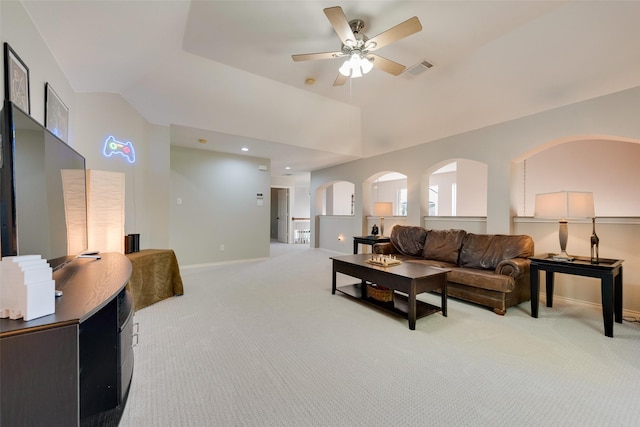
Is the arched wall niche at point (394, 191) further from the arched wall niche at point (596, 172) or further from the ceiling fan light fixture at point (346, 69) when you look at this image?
the ceiling fan light fixture at point (346, 69)

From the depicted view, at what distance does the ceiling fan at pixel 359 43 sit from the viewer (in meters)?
2.18

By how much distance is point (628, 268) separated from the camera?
2.98m

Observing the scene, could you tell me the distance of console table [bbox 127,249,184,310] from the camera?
3.00m

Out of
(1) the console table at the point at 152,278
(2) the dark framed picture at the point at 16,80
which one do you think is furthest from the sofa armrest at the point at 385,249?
(2) the dark framed picture at the point at 16,80

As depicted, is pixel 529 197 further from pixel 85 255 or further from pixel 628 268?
pixel 85 255

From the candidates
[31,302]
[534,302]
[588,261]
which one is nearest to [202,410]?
[31,302]

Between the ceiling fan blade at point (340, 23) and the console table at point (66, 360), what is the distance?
227 cm

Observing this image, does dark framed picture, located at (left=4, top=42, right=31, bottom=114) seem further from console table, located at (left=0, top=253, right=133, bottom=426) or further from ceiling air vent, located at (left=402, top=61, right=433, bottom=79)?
ceiling air vent, located at (left=402, top=61, right=433, bottom=79)

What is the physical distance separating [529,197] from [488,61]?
431 centimetres

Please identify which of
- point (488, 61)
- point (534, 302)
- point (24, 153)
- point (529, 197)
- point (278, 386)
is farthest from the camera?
point (529, 197)

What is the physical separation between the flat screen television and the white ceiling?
954 mm

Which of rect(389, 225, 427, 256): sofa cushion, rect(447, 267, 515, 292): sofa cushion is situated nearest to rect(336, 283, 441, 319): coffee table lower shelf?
rect(447, 267, 515, 292): sofa cushion

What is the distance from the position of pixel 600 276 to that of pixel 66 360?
3.79 meters

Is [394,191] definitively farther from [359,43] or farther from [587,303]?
[359,43]
